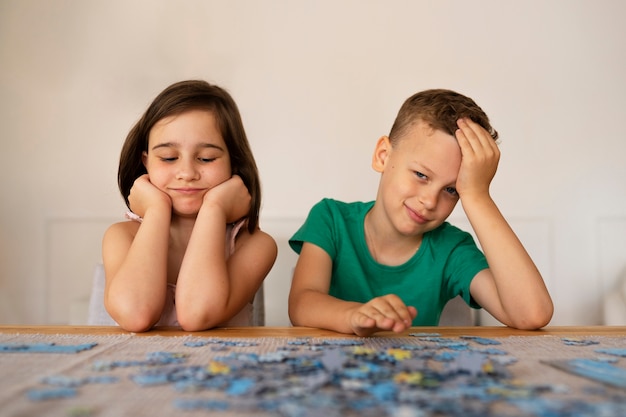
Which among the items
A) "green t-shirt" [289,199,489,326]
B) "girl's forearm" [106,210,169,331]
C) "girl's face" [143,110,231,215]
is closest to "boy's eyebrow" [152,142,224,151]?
"girl's face" [143,110,231,215]

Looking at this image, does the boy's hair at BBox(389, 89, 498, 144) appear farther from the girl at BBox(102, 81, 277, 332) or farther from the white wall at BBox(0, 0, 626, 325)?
the white wall at BBox(0, 0, 626, 325)

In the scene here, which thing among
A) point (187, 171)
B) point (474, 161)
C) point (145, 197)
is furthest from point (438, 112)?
point (145, 197)

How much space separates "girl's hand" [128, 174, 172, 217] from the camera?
158cm

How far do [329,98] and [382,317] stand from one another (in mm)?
2113

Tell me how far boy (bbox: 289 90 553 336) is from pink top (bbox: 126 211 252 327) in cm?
18

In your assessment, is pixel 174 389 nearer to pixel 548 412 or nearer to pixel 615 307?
pixel 548 412

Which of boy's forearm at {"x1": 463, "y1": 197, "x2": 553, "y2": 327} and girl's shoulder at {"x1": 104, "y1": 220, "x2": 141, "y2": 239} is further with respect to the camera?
girl's shoulder at {"x1": 104, "y1": 220, "x2": 141, "y2": 239}

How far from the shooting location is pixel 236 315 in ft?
5.48

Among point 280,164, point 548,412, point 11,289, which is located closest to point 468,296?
point 548,412

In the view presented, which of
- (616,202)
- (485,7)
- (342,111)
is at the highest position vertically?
(485,7)

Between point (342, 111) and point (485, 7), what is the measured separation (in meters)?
0.91

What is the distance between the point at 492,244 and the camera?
4.78 ft

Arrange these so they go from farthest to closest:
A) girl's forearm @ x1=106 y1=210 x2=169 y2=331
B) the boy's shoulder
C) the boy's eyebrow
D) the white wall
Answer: the white wall
the boy's shoulder
the boy's eyebrow
girl's forearm @ x1=106 y1=210 x2=169 y2=331

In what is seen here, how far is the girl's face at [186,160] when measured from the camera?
63.8 inches
